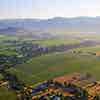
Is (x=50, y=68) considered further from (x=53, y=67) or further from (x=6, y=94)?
(x=6, y=94)

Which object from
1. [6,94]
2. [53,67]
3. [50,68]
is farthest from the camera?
[53,67]

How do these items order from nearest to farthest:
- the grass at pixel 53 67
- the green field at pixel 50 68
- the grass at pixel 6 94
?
the grass at pixel 6 94, the green field at pixel 50 68, the grass at pixel 53 67

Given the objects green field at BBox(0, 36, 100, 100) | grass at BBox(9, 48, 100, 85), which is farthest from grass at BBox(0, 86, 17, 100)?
grass at BBox(9, 48, 100, 85)

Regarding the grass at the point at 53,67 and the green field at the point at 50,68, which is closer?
the green field at the point at 50,68

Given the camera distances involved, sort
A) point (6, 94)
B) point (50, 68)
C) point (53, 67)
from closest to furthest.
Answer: point (6, 94) < point (50, 68) < point (53, 67)

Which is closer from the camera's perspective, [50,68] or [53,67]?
[50,68]

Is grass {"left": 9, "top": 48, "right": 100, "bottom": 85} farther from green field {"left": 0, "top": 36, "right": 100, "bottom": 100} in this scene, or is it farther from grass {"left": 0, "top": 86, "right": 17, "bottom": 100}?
grass {"left": 0, "top": 86, "right": 17, "bottom": 100}

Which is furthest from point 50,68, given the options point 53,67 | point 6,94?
point 6,94

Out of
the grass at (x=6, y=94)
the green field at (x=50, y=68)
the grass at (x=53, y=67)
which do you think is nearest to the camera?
the grass at (x=6, y=94)

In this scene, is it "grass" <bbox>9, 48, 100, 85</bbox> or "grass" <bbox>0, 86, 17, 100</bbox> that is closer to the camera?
"grass" <bbox>0, 86, 17, 100</bbox>

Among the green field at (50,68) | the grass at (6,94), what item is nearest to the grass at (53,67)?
the green field at (50,68)

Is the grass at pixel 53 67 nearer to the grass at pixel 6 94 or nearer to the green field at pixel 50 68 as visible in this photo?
the green field at pixel 50 68

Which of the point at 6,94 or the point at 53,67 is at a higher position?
the point at 53,67
